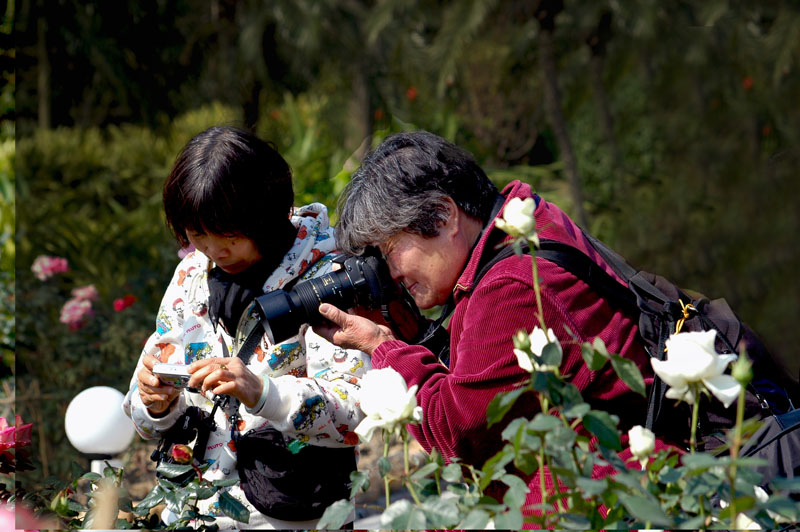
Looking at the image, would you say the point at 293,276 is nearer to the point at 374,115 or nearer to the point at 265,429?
the point at 265,429

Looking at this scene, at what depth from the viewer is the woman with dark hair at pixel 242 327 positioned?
1.85 m

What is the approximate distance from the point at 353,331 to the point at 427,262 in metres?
0.21

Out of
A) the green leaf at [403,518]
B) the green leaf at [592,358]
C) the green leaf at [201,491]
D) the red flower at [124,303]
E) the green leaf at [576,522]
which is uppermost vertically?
the green leaf at [592,358]

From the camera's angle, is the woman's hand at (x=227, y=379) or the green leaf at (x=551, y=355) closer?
the green leaf at (x=551, y=355)

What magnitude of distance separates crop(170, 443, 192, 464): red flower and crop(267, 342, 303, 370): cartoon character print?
24cm

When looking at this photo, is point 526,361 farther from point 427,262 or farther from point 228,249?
point 228,249

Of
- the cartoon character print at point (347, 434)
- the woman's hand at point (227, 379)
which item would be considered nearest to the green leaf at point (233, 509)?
the woman's hand at point (227, 379)

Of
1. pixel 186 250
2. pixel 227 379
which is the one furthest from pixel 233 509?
pixel 186 250

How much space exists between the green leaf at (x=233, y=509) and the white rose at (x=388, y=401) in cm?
50

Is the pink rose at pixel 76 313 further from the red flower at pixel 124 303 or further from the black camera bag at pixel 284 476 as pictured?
the black camera bag at pixel 284 476

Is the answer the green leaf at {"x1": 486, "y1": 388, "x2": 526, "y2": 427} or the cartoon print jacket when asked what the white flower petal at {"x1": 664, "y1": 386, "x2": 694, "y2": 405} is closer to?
the green leaf at {"x1": 486, "y1": 388, "x2": 526, "y2": 427}

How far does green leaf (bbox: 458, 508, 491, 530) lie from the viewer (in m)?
1.04

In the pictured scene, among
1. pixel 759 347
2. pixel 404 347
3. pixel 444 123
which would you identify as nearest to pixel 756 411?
pixel 759 347

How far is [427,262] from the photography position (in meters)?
A: 1.85
